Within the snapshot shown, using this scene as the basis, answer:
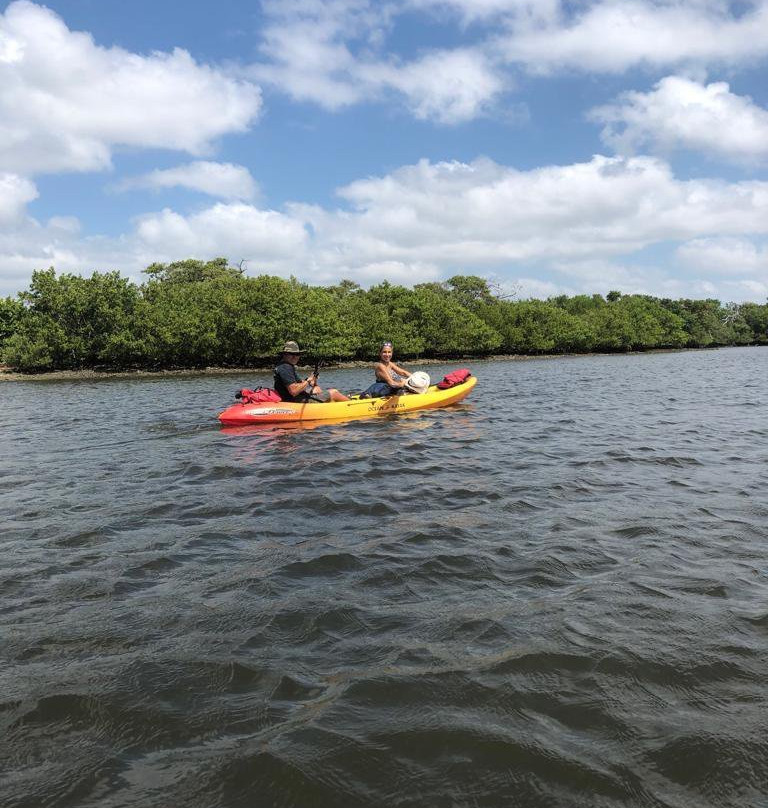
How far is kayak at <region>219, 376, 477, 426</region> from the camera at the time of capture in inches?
536

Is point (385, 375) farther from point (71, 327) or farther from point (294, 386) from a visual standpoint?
point (71, 327)

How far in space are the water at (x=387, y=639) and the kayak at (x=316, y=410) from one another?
16.3 feet

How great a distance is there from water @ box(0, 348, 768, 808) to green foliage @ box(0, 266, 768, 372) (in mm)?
44247

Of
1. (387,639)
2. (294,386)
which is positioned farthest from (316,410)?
(387,639)

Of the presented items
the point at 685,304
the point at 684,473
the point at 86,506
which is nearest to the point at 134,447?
A: the point at 86,506

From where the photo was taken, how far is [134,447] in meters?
11.5

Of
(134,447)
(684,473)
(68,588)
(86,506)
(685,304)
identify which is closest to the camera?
(68,588)

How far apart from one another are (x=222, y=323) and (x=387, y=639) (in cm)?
5229

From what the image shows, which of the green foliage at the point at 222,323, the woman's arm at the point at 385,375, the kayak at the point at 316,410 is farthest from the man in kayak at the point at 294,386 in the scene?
the green foliage at the point at 222,323

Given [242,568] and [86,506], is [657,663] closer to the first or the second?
[242,568]

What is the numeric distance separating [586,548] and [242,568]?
10.4 ft

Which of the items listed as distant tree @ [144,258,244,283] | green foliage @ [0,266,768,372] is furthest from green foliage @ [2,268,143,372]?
distant tree @ [144,258,244,283]

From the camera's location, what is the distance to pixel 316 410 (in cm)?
1393

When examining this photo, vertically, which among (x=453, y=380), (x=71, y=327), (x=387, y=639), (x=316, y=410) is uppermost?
(x=71, y=327)
